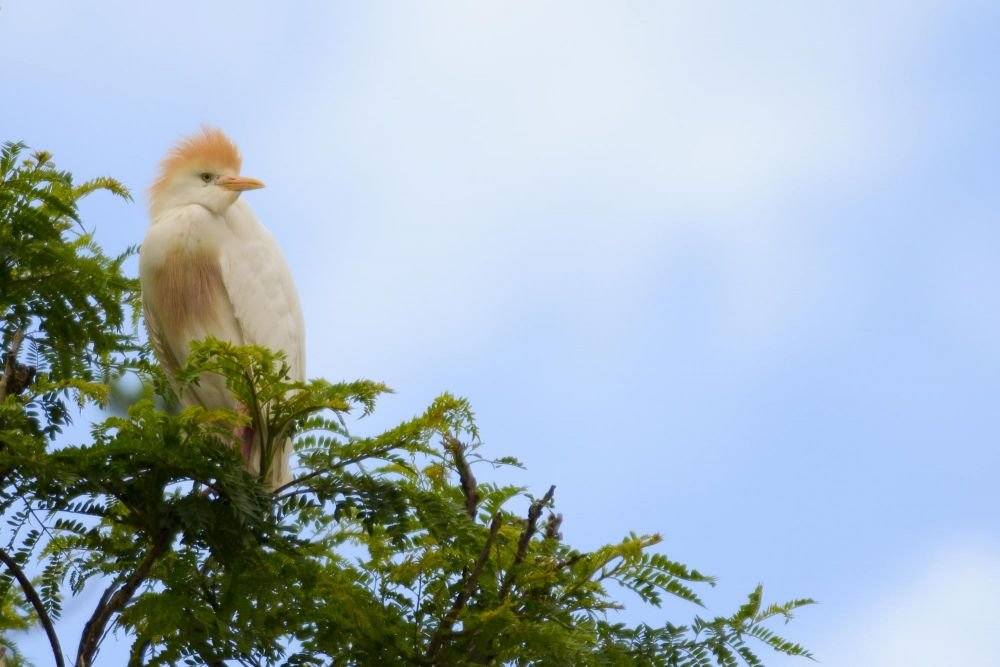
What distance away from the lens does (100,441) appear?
383 centimetres

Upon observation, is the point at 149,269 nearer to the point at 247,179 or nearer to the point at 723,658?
the point at 247,179

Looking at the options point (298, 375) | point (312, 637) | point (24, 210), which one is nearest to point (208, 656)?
point (312, 637)

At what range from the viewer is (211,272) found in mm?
6555

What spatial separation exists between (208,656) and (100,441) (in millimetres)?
804

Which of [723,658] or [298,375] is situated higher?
[298,375]

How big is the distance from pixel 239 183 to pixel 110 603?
2.85 meters

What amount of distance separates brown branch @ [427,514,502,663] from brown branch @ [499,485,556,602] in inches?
3.2

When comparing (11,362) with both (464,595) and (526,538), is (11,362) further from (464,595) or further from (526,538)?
(526,538)

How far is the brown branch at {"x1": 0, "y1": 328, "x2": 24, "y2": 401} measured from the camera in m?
5.32

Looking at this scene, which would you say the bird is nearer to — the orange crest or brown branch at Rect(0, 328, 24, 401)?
the orange crest

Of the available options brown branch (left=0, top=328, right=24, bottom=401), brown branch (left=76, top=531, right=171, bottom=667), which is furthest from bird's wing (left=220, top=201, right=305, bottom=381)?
brown branch (left=76, top=531, right=171, bottom=667)

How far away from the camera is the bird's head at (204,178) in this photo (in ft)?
22.0

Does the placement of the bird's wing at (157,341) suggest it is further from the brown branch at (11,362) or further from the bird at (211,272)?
the brown branch at (11,362)

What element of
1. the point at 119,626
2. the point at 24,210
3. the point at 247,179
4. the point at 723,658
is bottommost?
the point at 723,658
